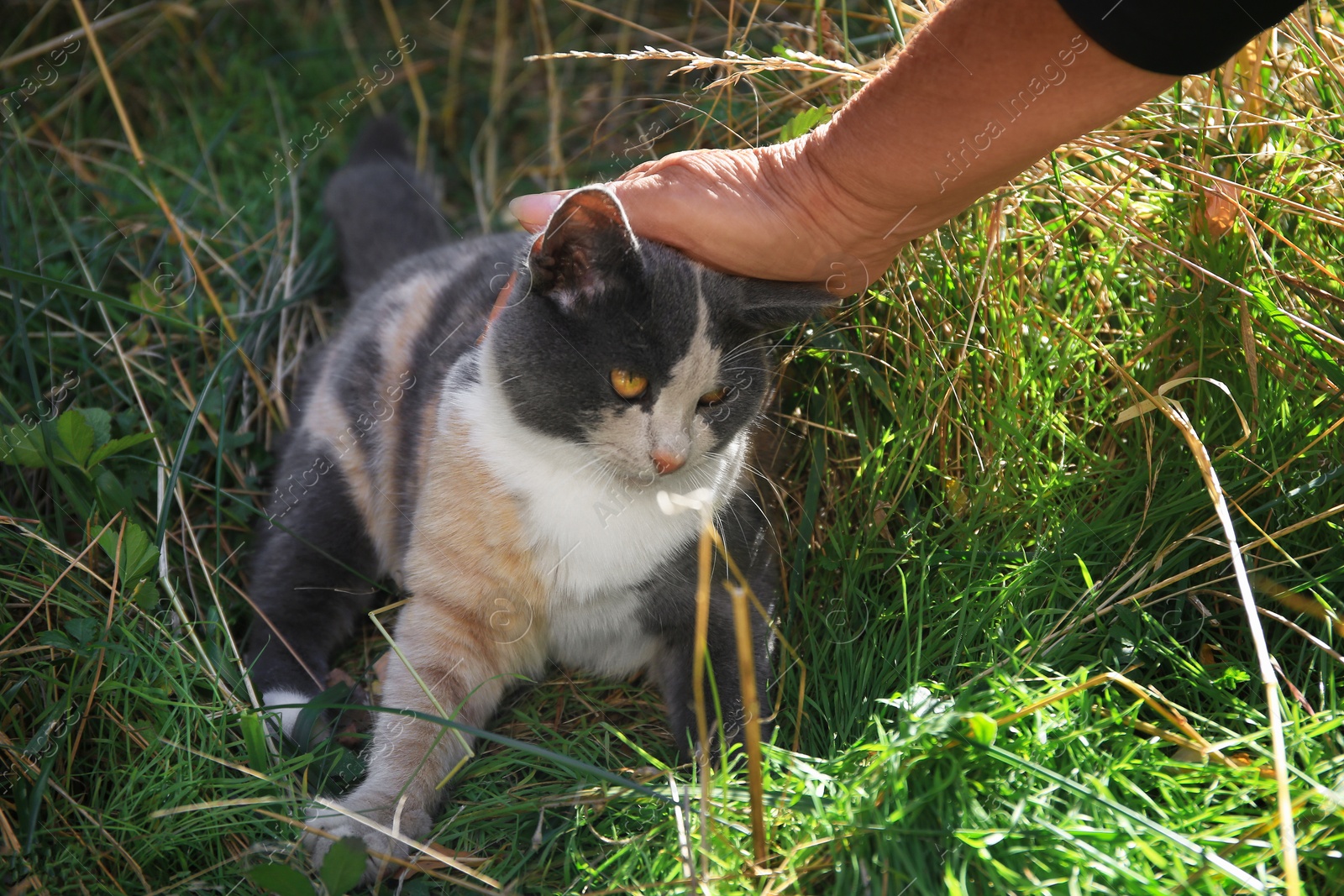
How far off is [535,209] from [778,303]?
0.49 metres

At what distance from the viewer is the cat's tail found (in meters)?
2.66

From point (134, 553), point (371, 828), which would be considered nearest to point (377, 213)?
point (134, 553)

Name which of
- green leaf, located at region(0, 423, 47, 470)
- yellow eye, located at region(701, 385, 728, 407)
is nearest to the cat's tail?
green leaf, located at region(0, 423, 47, 470)

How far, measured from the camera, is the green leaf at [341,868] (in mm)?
1420

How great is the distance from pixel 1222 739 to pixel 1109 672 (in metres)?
0.28

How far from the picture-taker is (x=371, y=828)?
1630 mm

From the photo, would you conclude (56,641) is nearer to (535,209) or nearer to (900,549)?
(535,209)

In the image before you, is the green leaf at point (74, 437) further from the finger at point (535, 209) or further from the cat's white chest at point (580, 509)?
the finger at point (535, 209)

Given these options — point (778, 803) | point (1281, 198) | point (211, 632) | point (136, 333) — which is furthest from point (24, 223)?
point (1281, 198)

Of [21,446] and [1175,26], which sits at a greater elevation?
[1175,26]

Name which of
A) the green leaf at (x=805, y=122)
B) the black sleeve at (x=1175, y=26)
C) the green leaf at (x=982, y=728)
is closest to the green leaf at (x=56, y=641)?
the green leaf at (x=982, y=728)

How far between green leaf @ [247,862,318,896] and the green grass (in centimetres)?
17

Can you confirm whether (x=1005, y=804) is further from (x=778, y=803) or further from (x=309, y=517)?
(x=309, y=517)

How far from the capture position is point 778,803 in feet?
4.68
